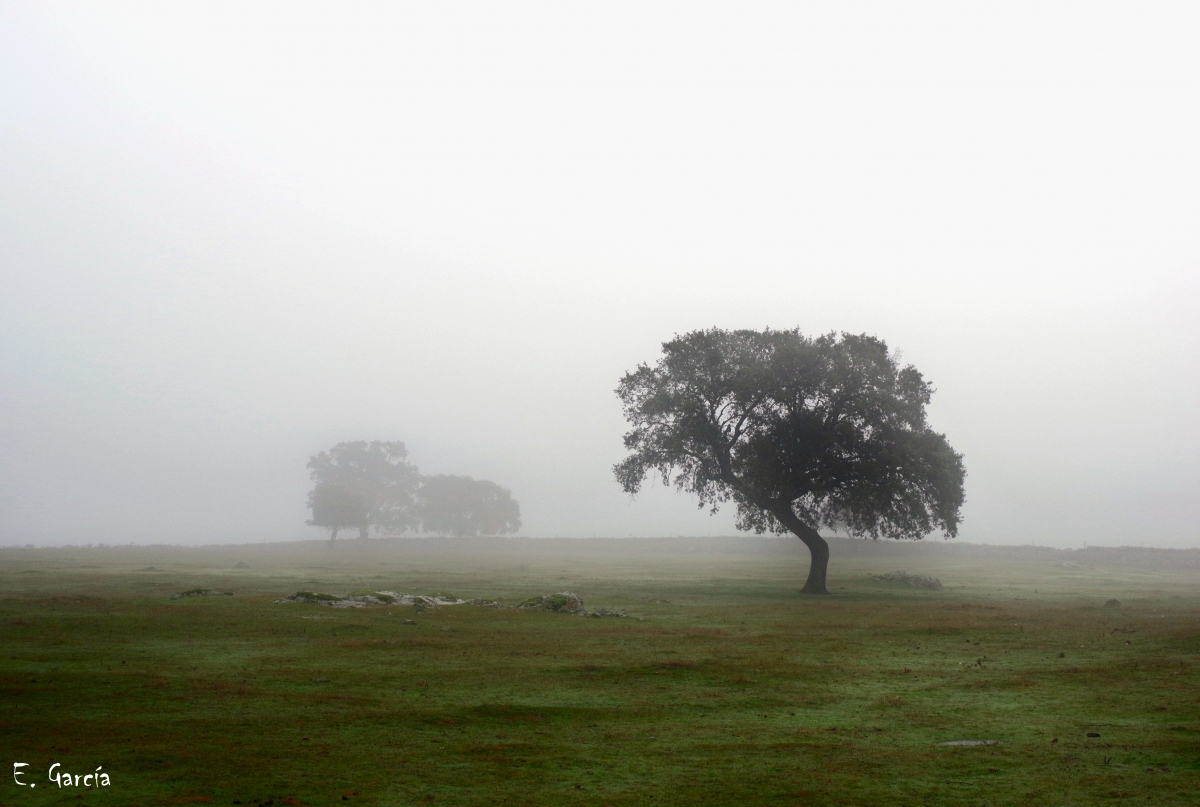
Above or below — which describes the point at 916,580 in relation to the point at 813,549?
below

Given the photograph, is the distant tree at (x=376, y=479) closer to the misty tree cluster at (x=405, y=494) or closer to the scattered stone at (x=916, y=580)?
the misty tree cluster at (x=405, y=494)

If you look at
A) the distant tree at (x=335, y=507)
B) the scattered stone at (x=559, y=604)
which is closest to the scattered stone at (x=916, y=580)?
the scattered stone at (x=559, y=604)

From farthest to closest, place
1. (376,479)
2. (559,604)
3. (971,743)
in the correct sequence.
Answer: (376,479) → (559,604) → (971,743)

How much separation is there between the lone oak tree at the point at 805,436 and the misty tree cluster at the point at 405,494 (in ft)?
344

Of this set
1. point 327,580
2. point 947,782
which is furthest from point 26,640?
point 327,580

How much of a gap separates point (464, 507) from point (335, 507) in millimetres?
28605

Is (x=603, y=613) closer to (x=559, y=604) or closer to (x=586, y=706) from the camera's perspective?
(x=559, y=604)

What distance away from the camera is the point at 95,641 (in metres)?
21.2

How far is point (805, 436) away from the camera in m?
47.1

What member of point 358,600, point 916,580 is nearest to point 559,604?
point 358,600

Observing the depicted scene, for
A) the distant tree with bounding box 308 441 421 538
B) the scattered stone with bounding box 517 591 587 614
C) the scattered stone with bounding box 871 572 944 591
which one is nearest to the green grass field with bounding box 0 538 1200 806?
the scattered stone with bounding box 517 591 587 614

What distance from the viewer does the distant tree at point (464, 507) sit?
15275cm

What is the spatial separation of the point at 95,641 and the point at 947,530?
136 ft

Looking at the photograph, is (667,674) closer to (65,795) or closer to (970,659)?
(970,659)
